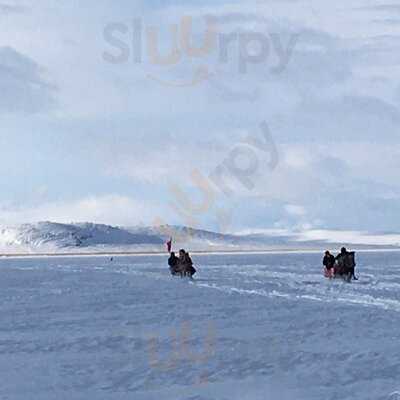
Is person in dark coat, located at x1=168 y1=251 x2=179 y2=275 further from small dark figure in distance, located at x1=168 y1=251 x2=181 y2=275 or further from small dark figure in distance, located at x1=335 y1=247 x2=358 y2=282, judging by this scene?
small dark figure in distance, located at x1=335 y1=247 x2=358 y2=282

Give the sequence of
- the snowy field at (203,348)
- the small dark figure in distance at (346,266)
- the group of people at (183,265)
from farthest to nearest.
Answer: the group of people at (183,265)
the small dark figure in distance at (346,266)
the snowy field at (203,348)

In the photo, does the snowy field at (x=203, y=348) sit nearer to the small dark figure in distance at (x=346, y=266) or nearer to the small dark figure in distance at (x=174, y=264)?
the small dark figure in distance at (x=346, y=266)

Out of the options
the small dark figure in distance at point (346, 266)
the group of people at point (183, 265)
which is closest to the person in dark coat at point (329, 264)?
the small dark figure in distance at point (346, 266)

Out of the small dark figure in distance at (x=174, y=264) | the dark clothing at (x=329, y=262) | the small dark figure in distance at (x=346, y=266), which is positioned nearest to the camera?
the small dark figure in distance at (x=346, y=266)

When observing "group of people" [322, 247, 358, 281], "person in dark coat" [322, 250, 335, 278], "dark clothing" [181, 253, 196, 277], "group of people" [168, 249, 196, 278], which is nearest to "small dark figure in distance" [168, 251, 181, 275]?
"group of people" [168, 249, 196, 278]

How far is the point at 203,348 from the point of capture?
702 inches

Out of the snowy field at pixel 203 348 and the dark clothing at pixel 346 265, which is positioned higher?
the dark clothing at pixel 346 265

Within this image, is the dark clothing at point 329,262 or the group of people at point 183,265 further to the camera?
the group of people at point 183,265

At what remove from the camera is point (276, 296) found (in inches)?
1275

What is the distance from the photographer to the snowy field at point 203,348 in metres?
13.8

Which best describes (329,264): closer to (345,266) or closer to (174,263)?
(345,266)

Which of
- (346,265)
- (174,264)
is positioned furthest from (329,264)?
(174,264)

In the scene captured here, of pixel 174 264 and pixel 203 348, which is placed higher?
pixel 174 264

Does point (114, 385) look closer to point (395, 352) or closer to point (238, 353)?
point (238, 353)
